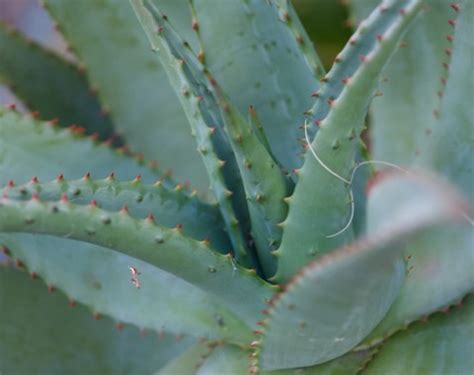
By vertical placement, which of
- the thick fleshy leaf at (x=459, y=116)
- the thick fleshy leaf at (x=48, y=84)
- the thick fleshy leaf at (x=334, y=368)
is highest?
the thick fleshy leaf at (x=48, y=84)

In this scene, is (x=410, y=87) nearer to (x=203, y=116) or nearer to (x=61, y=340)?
(x=203, y=116)

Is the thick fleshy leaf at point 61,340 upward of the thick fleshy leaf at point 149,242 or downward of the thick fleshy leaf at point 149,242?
downward

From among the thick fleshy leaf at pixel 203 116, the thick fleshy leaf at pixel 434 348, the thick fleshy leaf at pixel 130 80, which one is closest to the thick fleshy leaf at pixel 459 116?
the thick fleshy leaf at pixel 434 348

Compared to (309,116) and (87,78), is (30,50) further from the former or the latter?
(309,116)

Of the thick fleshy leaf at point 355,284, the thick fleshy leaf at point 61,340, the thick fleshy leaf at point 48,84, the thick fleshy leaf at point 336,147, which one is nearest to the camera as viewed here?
the thick fleshy leaf at point 355,284

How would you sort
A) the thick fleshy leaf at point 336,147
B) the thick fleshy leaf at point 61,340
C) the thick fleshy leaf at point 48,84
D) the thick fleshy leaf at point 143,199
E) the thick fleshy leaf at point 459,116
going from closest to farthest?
the thick fleshy leaf at point 336,147, the thick fleshy leaf at point 143,199, the thick fleshy leaf at point 459,116, the thick fleshy leaf at point 61,340, the thick fleshy leaf at point 48,84

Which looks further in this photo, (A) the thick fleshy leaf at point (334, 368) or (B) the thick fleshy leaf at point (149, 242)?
(A) the thick fleshy leaf at point (334, 368)

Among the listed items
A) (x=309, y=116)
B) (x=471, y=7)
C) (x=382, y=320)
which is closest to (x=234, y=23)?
(x=309, y=116)

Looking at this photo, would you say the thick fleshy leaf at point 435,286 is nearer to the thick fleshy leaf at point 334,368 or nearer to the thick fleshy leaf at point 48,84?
the thick fleshy leaf at point 334,368

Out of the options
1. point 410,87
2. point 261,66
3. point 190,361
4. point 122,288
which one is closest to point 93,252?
point 122,288
